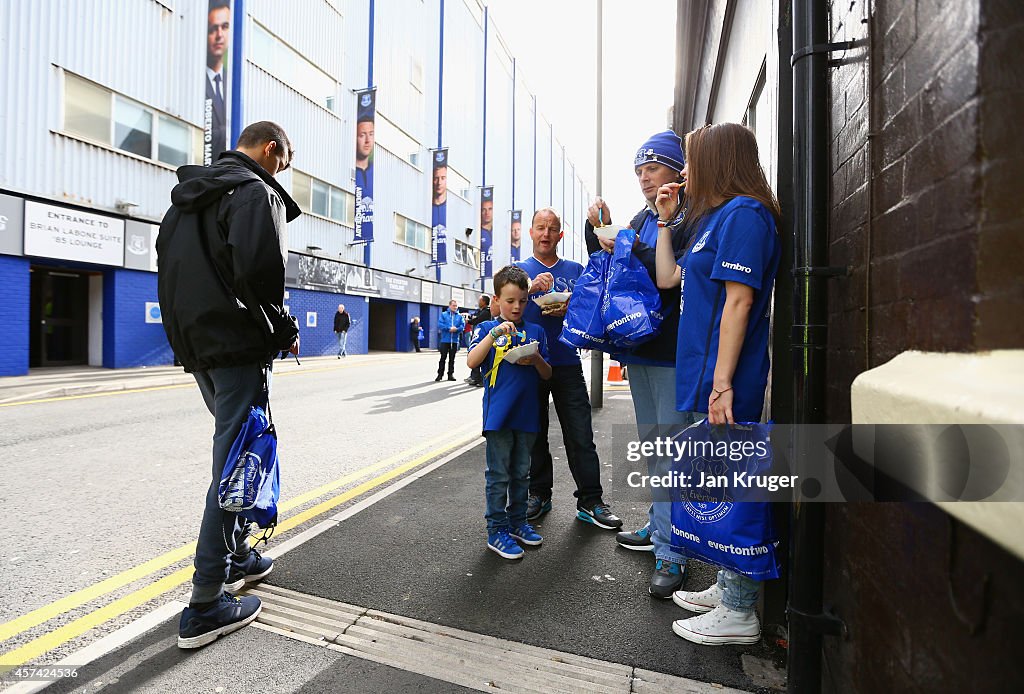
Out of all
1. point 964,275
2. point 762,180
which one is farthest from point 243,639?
point 762,180

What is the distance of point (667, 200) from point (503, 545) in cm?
195

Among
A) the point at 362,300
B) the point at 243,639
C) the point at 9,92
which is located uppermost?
the point at 9,92

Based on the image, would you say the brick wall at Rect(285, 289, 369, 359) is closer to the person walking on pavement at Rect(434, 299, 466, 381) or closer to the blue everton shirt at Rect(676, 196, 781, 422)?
the person walking on pavement at Rect(434, 299, 466, 381)

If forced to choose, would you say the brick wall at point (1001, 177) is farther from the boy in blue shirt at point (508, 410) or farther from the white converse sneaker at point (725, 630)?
the boy in blue shirt at point (508, 410)

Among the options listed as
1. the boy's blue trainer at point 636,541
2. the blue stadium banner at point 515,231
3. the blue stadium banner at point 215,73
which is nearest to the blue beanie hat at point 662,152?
the boy's blue trainer at point 636,541

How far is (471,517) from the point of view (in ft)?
12.2

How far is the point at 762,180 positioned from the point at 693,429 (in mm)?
1033

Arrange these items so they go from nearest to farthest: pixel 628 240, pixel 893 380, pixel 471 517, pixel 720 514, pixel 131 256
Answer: pixel 893 380 → pixel 720 514 → pixel 628 240 → pixel 471 517 → pixel 131 256

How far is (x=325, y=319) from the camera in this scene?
858 inches

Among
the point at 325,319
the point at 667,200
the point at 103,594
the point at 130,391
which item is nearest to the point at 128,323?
the point at 130,391

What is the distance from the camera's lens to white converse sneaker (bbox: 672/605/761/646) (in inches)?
88.4

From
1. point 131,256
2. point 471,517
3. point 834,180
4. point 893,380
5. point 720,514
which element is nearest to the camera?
point 893,380

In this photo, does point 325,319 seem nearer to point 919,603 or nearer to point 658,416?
point 658,416

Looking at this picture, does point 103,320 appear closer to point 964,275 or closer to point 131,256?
point 131,256
